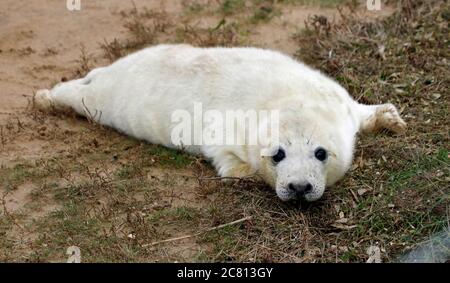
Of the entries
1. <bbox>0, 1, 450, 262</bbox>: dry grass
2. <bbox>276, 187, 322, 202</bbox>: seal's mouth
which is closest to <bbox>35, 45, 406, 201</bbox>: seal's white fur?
<bbox>276, 187, 322, 202</bbox>: seal's mouth

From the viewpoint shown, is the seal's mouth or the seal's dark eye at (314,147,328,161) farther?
the seal's dark eye at (314,147,328,161)

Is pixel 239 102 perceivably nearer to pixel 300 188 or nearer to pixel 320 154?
pixel 320 154

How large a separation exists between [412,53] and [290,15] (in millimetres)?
2042

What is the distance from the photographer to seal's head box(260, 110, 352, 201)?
5.59m

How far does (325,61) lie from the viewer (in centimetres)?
816

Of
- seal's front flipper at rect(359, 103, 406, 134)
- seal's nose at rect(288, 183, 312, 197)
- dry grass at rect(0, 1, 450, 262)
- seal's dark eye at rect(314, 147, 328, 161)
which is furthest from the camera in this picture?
seal's front flipper at rect(359, 103, 406, 134)

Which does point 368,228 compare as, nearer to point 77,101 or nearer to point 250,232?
point 250,232

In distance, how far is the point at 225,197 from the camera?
6.01 metres

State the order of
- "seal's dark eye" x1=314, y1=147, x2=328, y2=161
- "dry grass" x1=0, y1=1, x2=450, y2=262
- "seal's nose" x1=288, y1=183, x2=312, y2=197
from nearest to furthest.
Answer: "dry grass" x1=0, y1=1, x2=450, y2=262 → "seal's nose" x1=288, y1=183, x2=312, y2=197 → "seal's dark eye" x1=314, y1=147, x2=328, y2=161

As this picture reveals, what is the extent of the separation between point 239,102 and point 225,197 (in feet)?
3.01

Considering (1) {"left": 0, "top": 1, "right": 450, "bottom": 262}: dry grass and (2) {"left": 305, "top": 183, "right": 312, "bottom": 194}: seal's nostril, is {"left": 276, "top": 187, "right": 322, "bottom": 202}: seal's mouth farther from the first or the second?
(1) {"left": 0, "top": 1, "right": 450, "bottom": 262}: dry grass

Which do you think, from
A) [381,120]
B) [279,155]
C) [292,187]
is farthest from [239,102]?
[381,120]

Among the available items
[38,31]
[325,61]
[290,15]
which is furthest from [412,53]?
[38,31]

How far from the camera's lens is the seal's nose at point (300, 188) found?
18.2 ft
